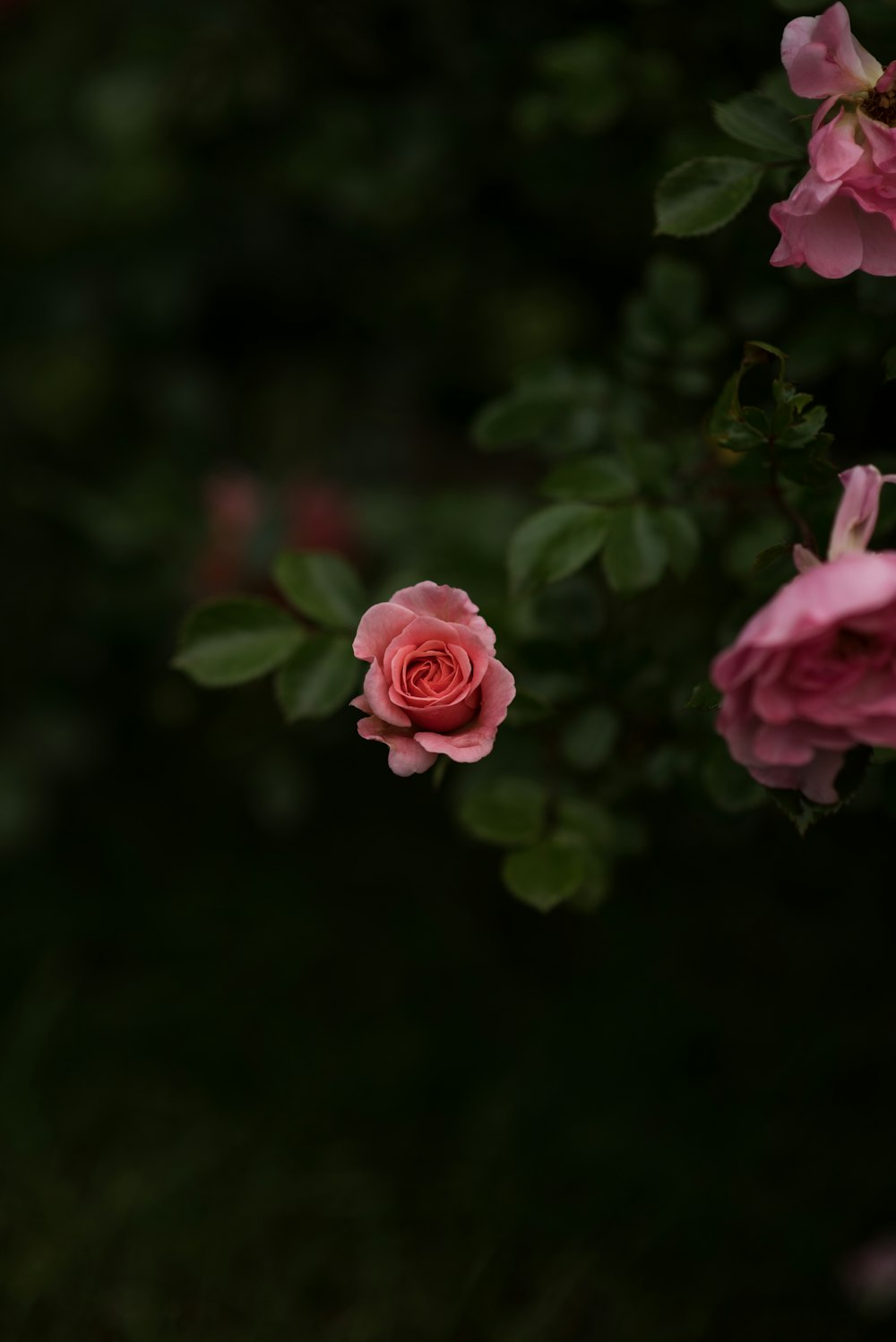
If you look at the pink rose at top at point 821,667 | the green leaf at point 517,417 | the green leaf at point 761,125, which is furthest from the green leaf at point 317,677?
the green leaf at point 761,125

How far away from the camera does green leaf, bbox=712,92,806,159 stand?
0.82 m

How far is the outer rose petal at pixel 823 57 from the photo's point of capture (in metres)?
0.71

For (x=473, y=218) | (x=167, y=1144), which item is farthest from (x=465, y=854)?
(x=473, y=218)

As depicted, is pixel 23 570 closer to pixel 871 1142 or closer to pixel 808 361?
pixel 808 361

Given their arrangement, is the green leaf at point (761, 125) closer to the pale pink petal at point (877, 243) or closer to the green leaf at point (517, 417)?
the pale pink petal at point (877, 243)

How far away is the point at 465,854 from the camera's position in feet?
6.72

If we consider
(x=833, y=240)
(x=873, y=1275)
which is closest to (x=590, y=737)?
(x=833, y=240)

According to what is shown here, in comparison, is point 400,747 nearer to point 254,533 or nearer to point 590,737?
point 590,737

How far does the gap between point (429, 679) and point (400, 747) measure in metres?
0.04

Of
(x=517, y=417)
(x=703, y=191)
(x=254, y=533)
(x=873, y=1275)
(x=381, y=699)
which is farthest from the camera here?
(x=254, y=533)

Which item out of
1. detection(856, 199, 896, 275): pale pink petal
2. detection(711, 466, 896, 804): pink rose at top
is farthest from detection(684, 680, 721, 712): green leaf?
detection(856, 199, 896, 275): pale pink petal

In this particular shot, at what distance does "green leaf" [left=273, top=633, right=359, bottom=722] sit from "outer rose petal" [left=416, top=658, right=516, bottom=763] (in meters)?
0.19

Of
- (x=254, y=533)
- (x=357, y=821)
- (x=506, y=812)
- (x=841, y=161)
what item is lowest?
(x=357, y=821)

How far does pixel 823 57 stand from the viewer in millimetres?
711
